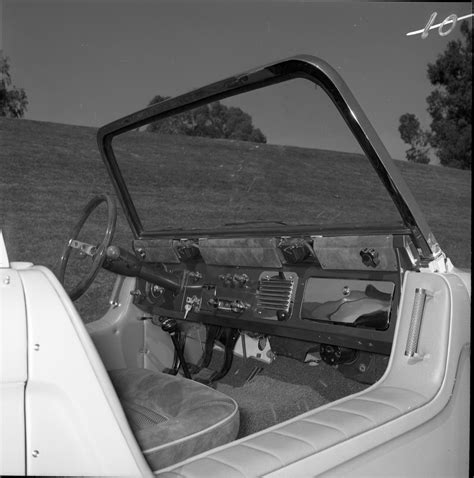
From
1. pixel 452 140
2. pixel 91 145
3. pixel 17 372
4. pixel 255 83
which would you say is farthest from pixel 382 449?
pixel 452 140

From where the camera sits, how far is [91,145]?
2.98 m

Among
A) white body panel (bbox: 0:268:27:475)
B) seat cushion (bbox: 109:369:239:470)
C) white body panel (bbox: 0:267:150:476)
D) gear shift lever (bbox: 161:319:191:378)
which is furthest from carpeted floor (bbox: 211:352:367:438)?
white body panel (bbox: 0:268:27:475)

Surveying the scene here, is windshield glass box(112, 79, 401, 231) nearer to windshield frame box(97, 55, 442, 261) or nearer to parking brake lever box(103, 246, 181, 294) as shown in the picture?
windshield frame box(97, 55, 442, 261)

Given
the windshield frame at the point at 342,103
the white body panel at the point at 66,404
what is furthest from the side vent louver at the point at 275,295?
the white body panel at the point at 66,404

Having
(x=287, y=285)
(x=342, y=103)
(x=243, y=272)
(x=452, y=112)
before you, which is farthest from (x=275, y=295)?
(x=452, y=112)

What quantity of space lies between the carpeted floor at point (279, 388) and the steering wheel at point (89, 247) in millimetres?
821

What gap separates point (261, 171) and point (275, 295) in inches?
19.3

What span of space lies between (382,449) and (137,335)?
158 cm

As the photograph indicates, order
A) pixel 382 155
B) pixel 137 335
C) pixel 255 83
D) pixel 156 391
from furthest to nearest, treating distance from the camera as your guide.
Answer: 1. pixel 137 335
2. pixel 156 391
3. pixel 255 83
4. pixel 382 155

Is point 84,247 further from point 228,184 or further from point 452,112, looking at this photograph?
point 452,112

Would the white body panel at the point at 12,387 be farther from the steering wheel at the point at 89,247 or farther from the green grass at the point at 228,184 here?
the steering wheel at the point at 89,247

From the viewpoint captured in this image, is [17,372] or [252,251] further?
[252,251]

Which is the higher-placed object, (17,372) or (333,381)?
(17,372)

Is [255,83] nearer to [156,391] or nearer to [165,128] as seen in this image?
[165,128]
